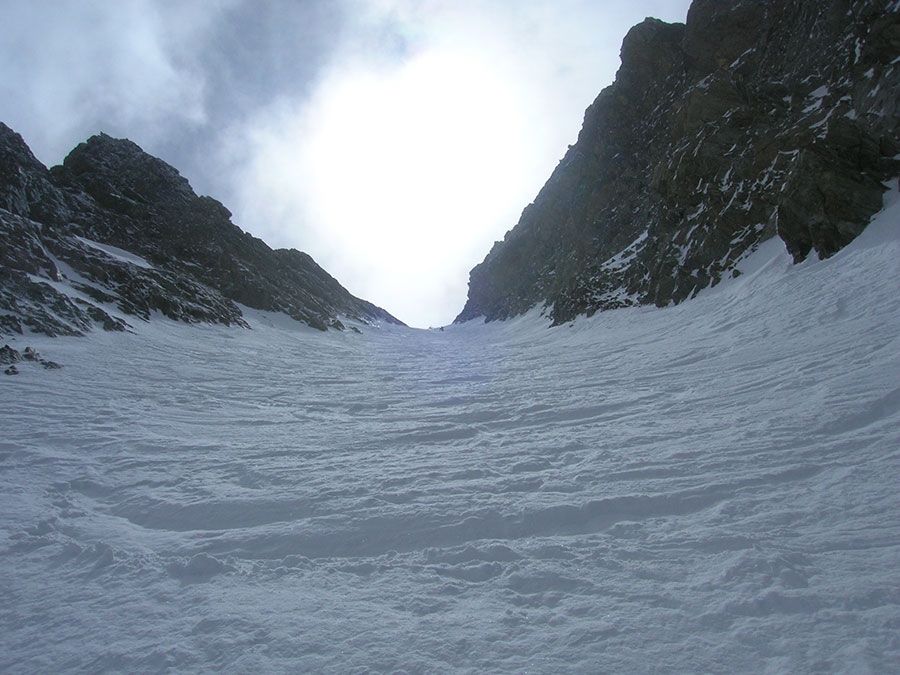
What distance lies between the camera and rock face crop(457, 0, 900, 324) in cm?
1409

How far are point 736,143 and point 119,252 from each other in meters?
36.0

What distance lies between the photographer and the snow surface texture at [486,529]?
2367 millimetres

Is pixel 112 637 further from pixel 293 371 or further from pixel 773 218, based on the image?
pixel 773 218

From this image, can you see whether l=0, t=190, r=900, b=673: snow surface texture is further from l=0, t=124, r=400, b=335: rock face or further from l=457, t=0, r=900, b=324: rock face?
l=0, t=124, r=400, b=335: rock face

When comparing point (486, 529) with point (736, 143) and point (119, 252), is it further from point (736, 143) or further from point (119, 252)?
point (119, 252)

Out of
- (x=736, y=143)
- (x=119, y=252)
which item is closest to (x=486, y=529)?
(x=736, y=143)

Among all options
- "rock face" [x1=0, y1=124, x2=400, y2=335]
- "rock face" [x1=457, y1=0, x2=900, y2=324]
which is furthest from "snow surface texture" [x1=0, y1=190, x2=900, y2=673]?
"rock face" [x1=0, y1=124, x2=400, y2=335]

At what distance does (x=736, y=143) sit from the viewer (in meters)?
21.1

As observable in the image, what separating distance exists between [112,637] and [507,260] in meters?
65.0

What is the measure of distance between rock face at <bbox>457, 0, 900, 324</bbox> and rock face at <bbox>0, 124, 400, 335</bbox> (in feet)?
72.2

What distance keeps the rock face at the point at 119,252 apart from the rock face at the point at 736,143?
2199 centimetres

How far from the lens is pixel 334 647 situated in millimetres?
2439

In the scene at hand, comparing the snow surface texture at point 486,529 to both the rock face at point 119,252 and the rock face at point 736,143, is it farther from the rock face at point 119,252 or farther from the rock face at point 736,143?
the rock face at point 119,252

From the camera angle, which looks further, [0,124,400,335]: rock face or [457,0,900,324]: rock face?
[0,124,400,335]: rock face
